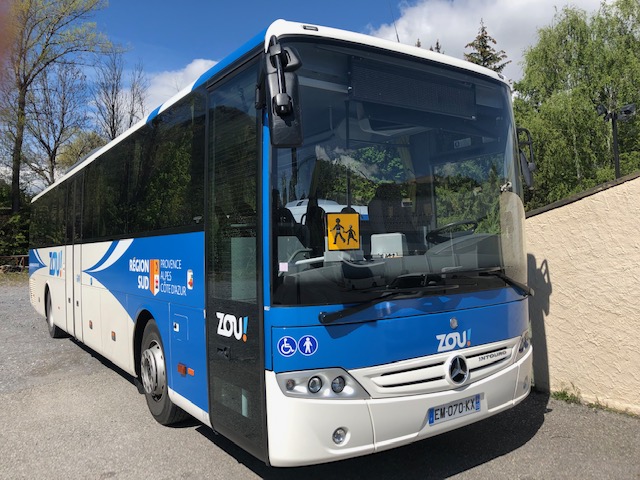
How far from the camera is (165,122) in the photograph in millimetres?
5332

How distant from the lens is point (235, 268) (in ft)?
12.6

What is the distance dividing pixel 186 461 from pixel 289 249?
2.26 meters

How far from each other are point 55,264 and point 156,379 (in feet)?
18.8

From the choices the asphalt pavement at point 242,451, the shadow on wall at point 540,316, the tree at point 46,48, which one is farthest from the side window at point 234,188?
the tree at point 46,48

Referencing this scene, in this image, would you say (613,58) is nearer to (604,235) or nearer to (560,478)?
(604,235)

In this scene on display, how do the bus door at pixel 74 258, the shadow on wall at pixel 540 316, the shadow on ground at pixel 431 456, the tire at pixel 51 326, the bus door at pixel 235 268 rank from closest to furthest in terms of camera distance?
the bus door at pixel 235 268
the shadow on ground at pixel 431 456
the shadow on wall at pixel 540 316
the bus door at pixel 74 258
the tire at pixel 51 326

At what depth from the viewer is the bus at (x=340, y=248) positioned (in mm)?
3352

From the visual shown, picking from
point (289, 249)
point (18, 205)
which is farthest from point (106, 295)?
point (18, 205)

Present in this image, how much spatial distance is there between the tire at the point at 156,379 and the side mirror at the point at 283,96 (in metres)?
2.82

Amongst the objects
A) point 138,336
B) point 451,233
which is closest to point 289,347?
point 451,233

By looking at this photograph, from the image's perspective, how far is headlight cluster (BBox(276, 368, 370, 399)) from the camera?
10.9 ft

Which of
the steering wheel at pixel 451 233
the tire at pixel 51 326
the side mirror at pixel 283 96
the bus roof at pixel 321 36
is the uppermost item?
the bus roof at pixel 321 36

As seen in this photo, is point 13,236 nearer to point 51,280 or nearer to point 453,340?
point 51,280

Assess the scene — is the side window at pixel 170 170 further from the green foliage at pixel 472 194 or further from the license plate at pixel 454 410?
the license plate at pixel 454 410
